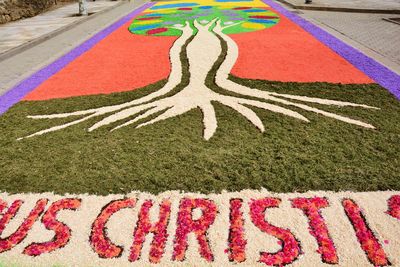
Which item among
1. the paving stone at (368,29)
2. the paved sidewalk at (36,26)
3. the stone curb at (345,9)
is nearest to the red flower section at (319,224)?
the paving stone at (368,29)

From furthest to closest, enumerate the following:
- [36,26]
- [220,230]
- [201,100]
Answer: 1. [36,26]
2. [201,100]
3. [220,230]

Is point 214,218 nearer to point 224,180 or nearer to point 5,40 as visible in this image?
point 224,180

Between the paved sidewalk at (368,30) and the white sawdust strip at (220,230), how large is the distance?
172 inches

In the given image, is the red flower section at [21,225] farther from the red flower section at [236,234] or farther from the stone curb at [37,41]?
the stone curb at [37,41]

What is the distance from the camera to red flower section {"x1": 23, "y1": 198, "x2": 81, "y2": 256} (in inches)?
106

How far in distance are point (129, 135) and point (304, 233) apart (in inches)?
96.4

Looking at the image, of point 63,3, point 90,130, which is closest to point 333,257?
point 90,130

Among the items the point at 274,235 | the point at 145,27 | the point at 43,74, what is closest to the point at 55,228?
the point at 274,235

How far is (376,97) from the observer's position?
5.11 metres

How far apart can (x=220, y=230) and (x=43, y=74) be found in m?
5.64

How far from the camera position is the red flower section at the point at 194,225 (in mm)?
2621

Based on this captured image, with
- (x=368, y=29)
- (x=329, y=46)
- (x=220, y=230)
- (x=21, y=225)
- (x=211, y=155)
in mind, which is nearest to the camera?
(x=220, y=230)

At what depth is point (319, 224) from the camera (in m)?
2.83

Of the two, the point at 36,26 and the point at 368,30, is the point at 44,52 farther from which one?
the point at 368,30
